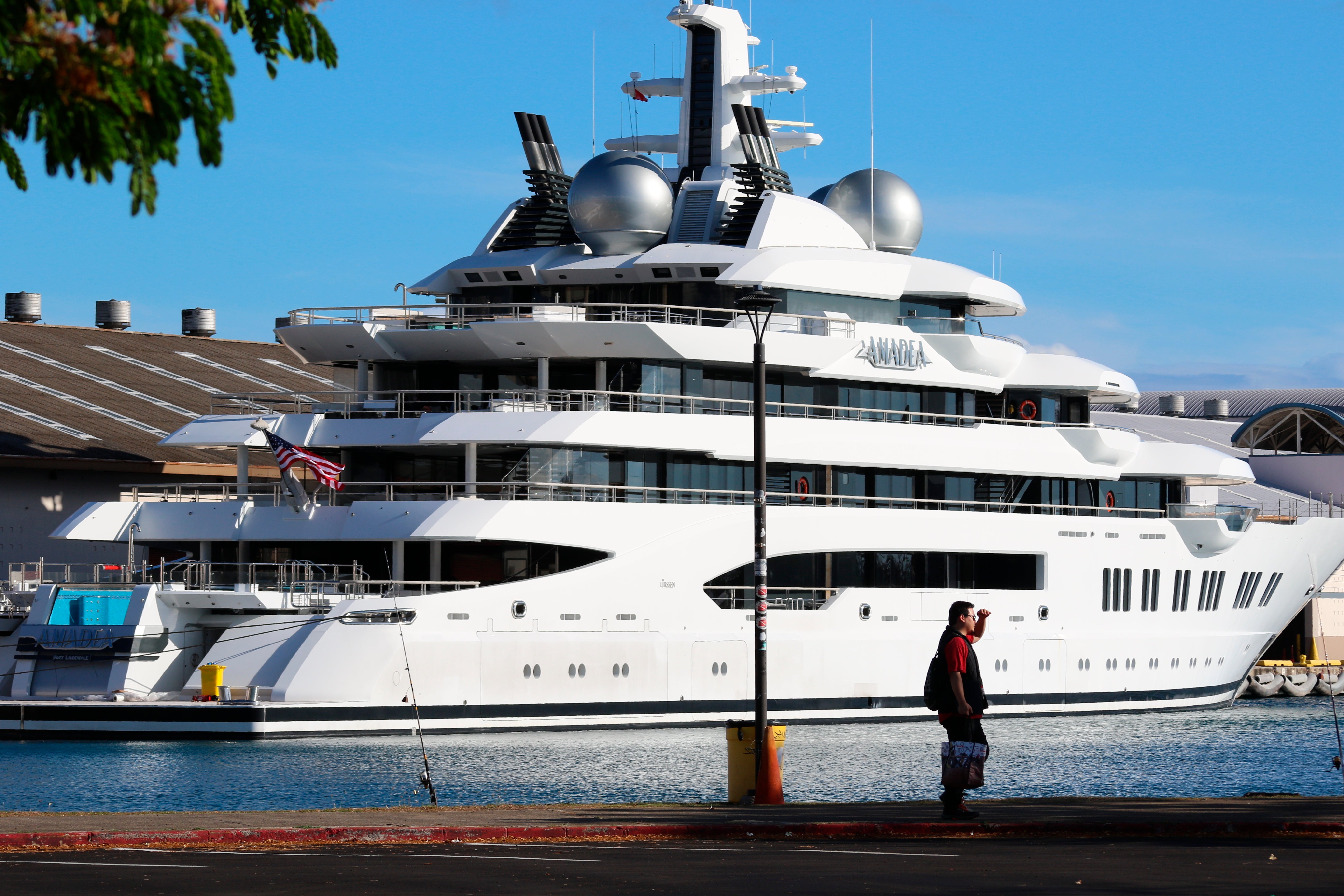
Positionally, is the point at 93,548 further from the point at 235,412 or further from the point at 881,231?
the point at 881,231

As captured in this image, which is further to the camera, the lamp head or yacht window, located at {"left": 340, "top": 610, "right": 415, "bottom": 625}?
yacht window, located at {"left": 340, "top": 610, "right": 415, "bottom": 625}

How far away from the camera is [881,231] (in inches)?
1604

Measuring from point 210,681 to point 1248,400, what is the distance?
7862cm

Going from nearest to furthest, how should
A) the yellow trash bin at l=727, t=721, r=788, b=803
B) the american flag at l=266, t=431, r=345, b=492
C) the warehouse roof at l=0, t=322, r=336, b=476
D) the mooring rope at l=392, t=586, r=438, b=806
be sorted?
the yellow trash bin at l=727, t=721, r=788, b=803
the mooring rope at l=392, t=586, r=438, b=806
the american flag at l=266, t=431, r=345, b=492
the warehouse roof at l=0, t=322, r=336, b=476

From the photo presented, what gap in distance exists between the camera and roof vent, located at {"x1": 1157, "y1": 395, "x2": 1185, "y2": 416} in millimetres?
78250

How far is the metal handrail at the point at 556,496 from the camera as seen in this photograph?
107 feet

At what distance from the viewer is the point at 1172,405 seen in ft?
260

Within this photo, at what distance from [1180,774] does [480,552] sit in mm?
13639

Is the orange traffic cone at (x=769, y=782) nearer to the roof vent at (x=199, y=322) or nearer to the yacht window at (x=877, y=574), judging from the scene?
the yacht window at (x=877, y=574)

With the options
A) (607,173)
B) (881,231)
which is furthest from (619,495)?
(881,231)

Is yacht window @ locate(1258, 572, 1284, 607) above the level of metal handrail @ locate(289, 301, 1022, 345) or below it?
below

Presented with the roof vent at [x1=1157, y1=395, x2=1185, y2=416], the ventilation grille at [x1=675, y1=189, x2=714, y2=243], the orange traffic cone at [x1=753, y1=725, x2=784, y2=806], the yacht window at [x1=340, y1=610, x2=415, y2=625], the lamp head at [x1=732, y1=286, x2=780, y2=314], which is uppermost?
the ventilation grille at [x1=675, y1=189, x2=714, y2=243]

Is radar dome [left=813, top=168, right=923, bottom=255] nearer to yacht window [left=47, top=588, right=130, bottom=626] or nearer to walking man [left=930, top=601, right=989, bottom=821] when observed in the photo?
yacht window [left=47, top=588, right=130, bottom=626]

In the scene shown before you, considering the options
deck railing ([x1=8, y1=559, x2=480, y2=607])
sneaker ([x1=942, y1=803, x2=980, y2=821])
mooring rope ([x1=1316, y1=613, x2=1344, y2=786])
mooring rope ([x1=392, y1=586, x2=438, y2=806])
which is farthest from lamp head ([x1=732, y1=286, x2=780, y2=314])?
mooring rope ([x1=1316, y1=613, x2=1344, y2=786])
